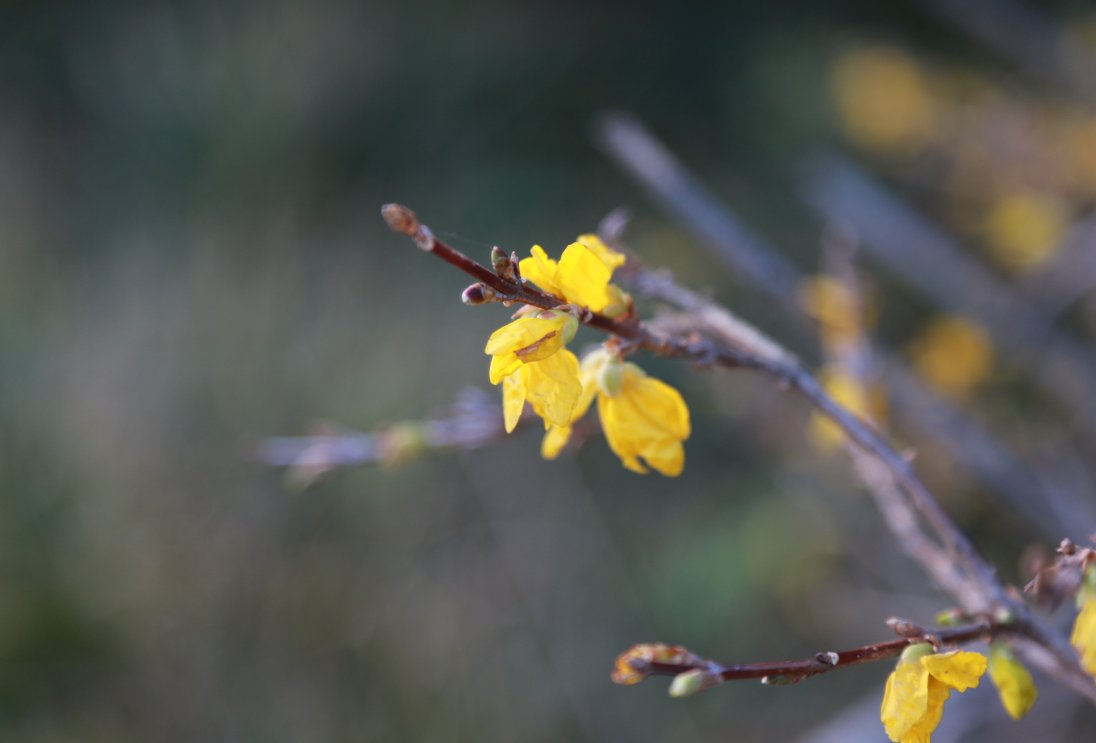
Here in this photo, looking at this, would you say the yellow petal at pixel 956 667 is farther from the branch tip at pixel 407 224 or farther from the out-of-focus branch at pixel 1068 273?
the out-of-focus branch at pixel 1068 273

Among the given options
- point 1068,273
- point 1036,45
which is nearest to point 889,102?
point 1036,45

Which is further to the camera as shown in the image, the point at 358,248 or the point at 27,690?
the point at 358,248

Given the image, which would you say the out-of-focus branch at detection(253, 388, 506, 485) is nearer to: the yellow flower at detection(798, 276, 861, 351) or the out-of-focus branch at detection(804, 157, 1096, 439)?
the yellow flower at detection(798, 276, 861, 351)

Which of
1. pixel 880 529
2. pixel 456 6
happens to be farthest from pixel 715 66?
pixel 880 529

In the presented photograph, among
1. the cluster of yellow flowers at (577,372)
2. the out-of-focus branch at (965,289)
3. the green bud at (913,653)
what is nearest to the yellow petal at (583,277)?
the cluster of yellow flowers at (577,372)

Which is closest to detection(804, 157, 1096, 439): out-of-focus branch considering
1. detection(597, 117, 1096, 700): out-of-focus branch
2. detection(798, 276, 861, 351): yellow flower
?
detection(798, 276, 861, 351): yellow flower

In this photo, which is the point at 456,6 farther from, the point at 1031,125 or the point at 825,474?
the point at 825,474
